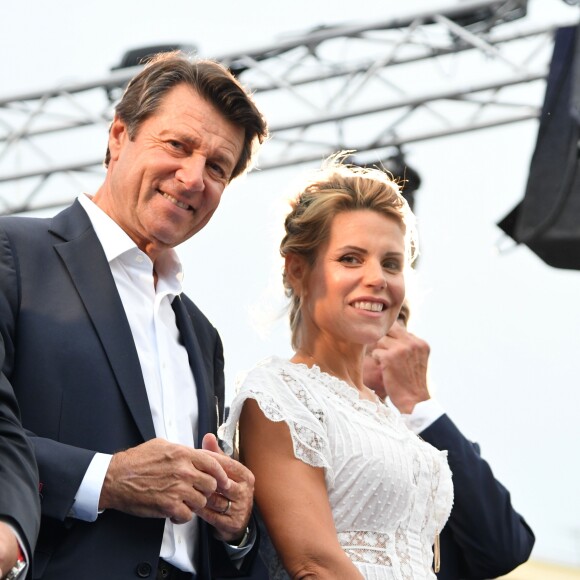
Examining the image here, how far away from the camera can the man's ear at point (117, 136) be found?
2764 mm

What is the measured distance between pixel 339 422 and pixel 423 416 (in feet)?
1.56

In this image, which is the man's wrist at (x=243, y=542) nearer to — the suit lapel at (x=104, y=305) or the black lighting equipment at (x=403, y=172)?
the suit lapel at (x=104, y=305)

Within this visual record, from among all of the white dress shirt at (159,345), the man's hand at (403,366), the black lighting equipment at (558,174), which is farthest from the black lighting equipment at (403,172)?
the white dress shirt at (159,345)

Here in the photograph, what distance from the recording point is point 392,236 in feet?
9.85

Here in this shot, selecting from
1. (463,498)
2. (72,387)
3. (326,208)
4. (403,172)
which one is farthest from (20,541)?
(403,172)

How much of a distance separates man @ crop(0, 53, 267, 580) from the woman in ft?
0.37

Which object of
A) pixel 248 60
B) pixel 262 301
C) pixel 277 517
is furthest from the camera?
pixel 248 60

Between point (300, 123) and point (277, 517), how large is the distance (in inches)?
149

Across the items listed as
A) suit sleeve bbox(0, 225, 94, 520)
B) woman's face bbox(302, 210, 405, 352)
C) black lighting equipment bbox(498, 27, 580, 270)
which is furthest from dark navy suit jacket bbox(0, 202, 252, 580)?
black lighting equipment bbox(498, 27, 580, 270)

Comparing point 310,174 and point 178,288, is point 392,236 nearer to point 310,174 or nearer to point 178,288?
point 310,174

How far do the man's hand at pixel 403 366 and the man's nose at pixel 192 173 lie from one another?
0.86 metres

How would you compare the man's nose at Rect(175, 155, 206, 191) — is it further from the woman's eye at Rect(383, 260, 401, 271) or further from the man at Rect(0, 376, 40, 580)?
the man at Rect(0, 376, 40, 580)

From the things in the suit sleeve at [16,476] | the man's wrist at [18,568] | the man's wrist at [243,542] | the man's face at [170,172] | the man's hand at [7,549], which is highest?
the man's face at [170,172]

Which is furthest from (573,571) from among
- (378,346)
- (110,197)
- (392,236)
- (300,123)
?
(110,197)
